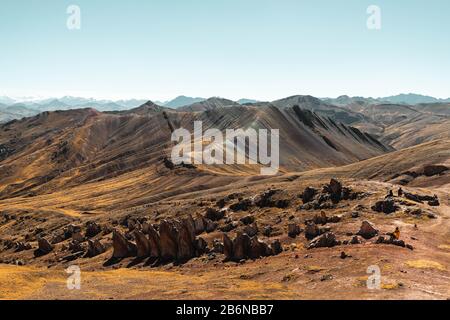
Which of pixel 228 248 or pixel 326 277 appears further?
pixel 228 248

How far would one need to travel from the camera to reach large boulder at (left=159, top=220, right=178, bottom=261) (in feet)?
212

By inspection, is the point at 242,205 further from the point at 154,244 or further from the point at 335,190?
the point at 154,244

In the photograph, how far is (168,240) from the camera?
214ft

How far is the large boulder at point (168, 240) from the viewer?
64.7 m

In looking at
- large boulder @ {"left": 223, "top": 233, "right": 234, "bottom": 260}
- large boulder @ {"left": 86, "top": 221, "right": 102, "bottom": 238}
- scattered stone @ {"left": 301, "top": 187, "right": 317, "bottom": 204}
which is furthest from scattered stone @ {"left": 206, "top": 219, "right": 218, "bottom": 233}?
large boulder @ {"left": 86, "top": 221, "right": 102, "bottom": 238}

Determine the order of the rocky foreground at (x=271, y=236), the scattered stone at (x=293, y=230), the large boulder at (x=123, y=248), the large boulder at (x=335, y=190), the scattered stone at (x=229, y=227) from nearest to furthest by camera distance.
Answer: the rocky foreground at (x=271, y=236), the scattered stone at (x=293, y=230), the large boulder at (x=123, y=248), the scattered stone at (x=229, y=227), the large boulder at (x=335, y=190)

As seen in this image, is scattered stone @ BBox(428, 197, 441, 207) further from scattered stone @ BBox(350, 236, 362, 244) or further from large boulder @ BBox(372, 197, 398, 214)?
scattered stone @ BBox(350, 236, 362, 244)

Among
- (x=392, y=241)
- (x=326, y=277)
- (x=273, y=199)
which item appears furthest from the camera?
(x=273, y=199)

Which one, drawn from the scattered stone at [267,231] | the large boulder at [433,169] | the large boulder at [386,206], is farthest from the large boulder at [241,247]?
the large boulder at [433,169]

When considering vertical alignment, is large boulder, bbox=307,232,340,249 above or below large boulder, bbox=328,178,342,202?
below

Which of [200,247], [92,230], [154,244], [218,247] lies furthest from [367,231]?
[92,230]

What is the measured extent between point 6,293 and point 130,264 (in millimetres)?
22948

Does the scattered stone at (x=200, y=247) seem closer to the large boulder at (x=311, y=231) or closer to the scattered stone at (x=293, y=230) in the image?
the scattered stone at (x=293, y=230)

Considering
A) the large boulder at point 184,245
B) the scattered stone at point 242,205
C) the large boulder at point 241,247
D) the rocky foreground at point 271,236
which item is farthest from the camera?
the scattered stone at point 242,205
